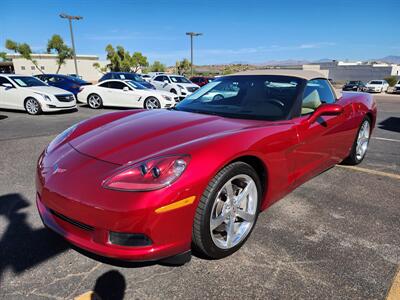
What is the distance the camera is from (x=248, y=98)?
10.8 ft

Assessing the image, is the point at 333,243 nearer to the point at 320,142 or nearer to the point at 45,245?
the point at 320,142

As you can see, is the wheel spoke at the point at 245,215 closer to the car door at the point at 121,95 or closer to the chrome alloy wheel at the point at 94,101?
the car door at the point at 121,95

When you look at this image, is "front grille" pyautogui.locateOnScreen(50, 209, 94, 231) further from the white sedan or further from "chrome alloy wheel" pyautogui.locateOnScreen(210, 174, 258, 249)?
the white sedan

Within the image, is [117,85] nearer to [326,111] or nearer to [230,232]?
[326,111]

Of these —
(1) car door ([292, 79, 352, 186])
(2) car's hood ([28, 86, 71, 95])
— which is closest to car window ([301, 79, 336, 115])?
(1) car door ([292, 79, 352, 186])

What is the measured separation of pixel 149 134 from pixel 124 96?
32.6ft

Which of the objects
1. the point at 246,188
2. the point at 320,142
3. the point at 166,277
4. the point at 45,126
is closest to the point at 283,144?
the point at 246,188

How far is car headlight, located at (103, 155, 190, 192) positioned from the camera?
1874 millimetres

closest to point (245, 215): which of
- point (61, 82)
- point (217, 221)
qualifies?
point (217, 221)

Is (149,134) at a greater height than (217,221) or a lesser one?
greater

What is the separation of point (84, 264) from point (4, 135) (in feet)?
18.4

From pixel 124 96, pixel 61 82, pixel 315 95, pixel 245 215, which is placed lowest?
→ pixel 245 215

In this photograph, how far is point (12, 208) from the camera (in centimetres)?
308

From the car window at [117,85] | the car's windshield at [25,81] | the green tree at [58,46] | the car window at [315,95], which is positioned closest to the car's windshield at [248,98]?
the car window at [315,95]
